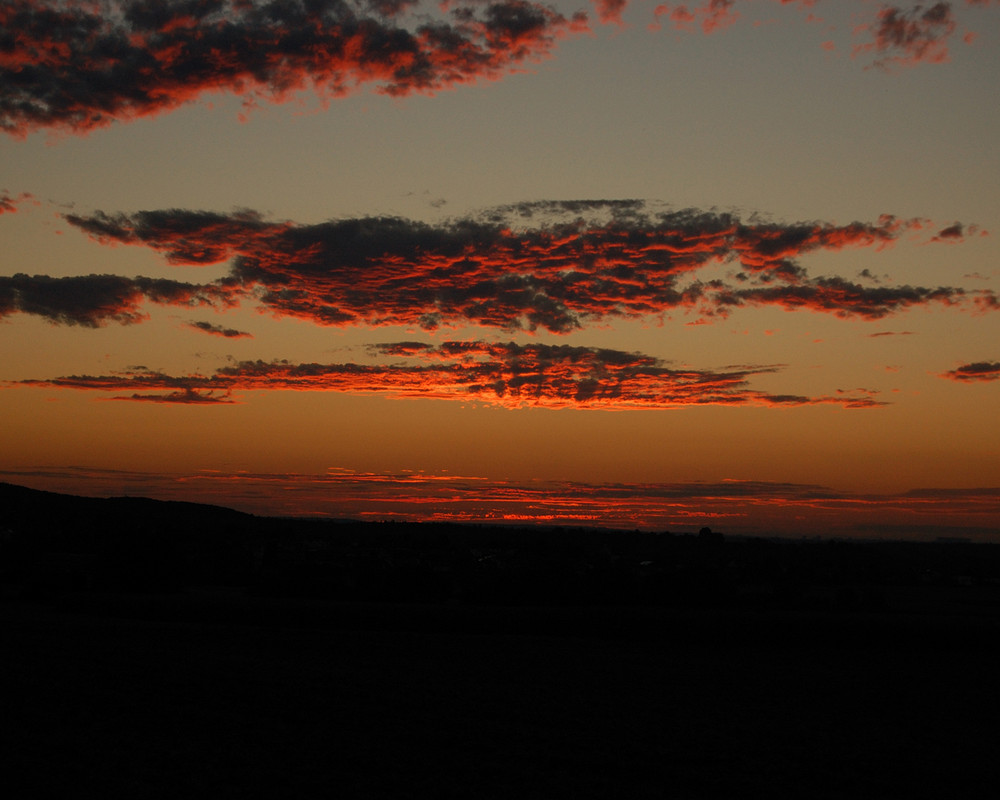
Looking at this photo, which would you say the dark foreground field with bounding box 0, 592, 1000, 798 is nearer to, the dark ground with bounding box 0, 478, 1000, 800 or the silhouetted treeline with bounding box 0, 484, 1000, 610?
the dark ground with bounding box 0, 478, 1000, 800

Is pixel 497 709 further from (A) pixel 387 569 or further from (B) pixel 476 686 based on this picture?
(A) pixel 387 569

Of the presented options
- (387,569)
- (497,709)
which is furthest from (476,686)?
(387,569)

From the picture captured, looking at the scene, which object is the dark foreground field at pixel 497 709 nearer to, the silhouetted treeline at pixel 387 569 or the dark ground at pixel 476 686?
the dark ground at pixel 476 686

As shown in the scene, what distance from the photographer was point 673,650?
41.7 metres

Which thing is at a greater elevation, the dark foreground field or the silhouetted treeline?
the silhouetted treeline

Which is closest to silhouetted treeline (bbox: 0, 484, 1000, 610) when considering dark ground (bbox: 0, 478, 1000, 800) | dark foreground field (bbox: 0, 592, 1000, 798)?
dark ground (bbox: 0, 478, 1000, 800)

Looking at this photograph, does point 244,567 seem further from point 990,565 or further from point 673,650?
point 990,565

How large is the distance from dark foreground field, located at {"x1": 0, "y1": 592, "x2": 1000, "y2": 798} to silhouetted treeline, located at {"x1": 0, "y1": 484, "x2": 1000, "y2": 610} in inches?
536

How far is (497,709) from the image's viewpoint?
83.3 ft

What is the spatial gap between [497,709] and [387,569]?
Answer: 1717 inches

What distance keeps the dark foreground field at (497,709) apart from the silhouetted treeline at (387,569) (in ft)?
44.7

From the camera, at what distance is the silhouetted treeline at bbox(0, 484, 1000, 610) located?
196 feet

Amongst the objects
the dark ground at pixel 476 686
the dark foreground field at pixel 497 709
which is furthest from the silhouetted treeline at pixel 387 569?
the dark foreground field at pixel 497 709

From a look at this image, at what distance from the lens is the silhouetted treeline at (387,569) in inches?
2357
